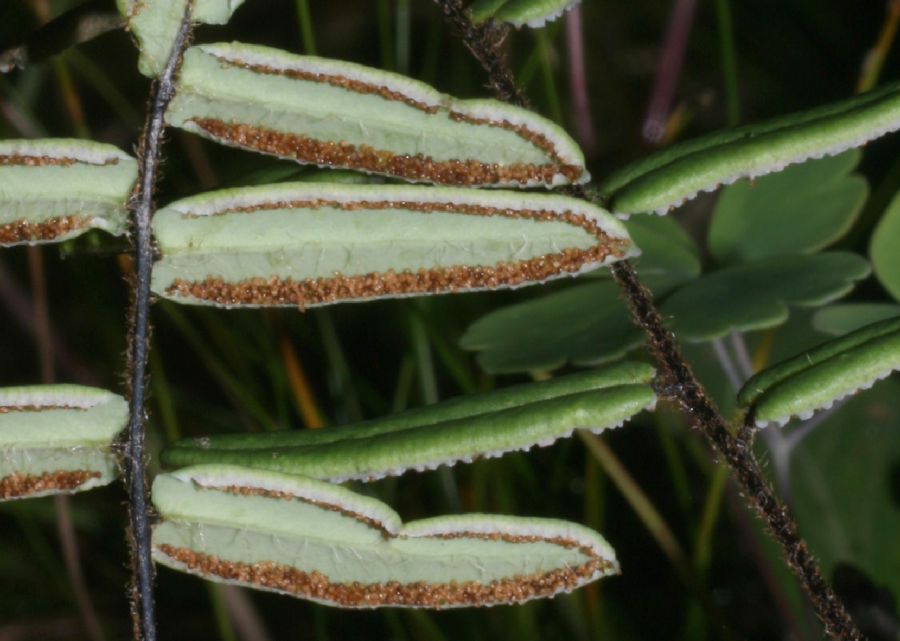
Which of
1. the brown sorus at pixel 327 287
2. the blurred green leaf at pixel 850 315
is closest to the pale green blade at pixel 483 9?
the brown sorus at pixel 327 287

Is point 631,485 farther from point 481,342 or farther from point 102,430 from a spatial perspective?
point 102,430

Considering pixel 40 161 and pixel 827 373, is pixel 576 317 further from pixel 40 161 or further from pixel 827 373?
pixel 40 161

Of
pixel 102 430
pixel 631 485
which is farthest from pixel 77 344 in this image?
pixel 102 430

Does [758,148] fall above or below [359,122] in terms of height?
below

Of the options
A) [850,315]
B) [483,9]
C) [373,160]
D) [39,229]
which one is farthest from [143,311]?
[850,315]

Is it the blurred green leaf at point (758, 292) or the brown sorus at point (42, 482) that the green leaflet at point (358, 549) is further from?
the blurred green leaf at point (758, 292)

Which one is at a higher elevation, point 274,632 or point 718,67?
point 718,67
